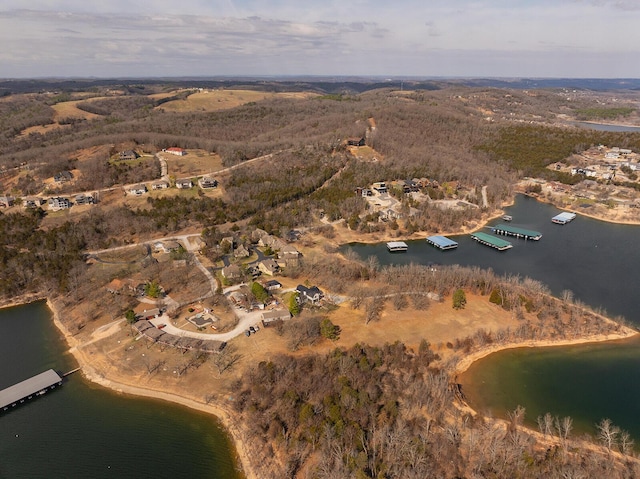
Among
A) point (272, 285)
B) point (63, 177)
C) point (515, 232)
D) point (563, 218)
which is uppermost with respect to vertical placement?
point (63, 177)

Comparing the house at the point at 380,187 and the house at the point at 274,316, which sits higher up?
the house at the point at 380,187

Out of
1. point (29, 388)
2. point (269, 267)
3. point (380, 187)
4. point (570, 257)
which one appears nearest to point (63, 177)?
point (269, 267)

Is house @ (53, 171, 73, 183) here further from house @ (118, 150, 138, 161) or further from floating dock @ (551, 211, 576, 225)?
floating dock @ (551, 211, 576, 225)

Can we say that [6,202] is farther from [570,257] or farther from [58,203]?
[570,257]

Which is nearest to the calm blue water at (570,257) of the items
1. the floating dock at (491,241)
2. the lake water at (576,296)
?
the lake water at (576,296)

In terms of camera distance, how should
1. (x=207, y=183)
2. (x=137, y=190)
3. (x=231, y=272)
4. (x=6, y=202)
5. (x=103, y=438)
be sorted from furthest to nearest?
(x=207, y=183), (x=137, y=190), (x=6, y=202), (x=231, y=272), (x=103, y=438)

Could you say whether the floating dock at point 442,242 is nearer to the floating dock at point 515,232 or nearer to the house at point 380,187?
the floating dock at point 515,232

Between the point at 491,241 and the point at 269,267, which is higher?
the point at 269,267
